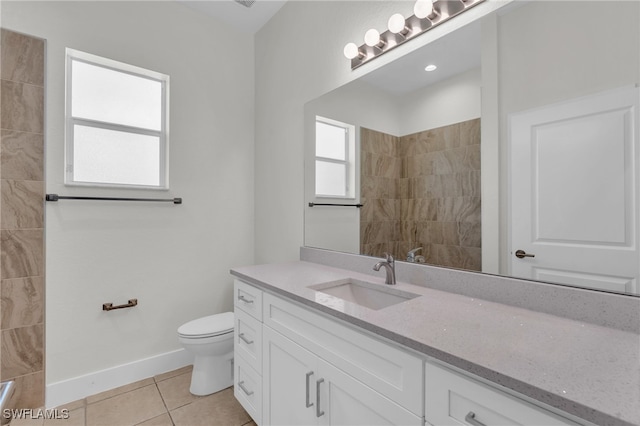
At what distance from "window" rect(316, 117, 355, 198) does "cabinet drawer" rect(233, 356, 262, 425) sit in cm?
114

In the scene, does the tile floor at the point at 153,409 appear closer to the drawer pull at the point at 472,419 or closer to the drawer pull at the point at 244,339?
the drawer pull at the point at 244,339

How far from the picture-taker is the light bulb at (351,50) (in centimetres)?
172

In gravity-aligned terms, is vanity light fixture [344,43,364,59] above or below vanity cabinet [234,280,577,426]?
above

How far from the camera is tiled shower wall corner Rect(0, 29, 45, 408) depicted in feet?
5.71

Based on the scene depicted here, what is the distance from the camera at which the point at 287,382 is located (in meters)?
1.30

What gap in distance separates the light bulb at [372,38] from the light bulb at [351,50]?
10cm

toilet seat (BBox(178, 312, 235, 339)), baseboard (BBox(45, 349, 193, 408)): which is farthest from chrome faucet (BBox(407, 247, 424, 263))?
baseboard (BBox(45, 349, 193, 408))

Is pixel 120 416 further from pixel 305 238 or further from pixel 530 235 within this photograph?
pixel 530 235

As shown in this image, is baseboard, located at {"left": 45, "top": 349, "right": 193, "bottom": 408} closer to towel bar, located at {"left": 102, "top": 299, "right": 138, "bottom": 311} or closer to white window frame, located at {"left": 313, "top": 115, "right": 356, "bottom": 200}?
towel bar, located at {"left": 102, "top": 299, "right": 138, "bottom": 311}

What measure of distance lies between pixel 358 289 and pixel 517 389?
97 centimetres

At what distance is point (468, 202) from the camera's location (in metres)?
1.27

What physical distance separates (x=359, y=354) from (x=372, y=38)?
5.12 feet

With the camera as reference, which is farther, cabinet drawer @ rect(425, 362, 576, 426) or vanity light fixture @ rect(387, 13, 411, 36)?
vanity light fixture @ rect(387, 13, 411, 36)

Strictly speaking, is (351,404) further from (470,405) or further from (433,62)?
(433,62)
